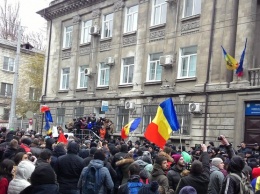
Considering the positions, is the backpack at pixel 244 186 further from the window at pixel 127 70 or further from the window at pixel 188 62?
the window at pixel 127 70

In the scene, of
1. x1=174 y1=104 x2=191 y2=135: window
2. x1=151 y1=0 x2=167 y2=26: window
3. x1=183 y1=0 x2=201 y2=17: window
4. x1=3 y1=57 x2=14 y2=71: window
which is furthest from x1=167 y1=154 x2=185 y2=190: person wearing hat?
x1=3 y1=57 x2=14 y2=71: window

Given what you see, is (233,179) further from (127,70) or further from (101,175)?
(127,70)

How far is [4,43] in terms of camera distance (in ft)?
167

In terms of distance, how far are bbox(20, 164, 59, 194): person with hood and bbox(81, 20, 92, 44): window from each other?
2453 cm

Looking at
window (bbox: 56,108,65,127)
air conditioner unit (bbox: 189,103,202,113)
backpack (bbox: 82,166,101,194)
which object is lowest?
backpack (bbox: 82,166,101,194)

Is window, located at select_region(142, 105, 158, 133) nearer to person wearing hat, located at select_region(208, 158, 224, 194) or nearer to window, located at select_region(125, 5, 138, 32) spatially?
window, located at select_region(125, 5, 138, 32)

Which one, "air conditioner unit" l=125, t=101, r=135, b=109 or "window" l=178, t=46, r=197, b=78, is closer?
"window" l=178, t=46, r=197, b=78

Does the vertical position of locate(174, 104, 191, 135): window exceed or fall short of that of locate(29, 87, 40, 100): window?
it falls short

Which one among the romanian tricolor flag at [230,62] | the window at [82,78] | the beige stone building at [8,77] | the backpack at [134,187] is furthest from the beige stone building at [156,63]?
the beige stone building at [8,77]

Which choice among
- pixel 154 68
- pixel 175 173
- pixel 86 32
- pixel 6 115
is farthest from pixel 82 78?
pixel 6 115

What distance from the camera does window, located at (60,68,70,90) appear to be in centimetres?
3067

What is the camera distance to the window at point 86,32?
2906 cm

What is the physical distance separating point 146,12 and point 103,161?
17022mm

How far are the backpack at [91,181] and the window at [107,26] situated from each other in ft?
65.6
